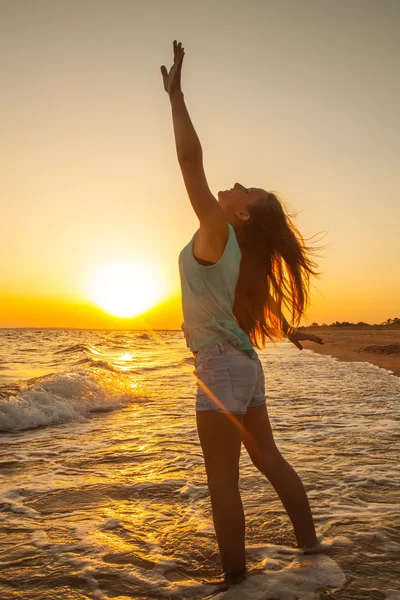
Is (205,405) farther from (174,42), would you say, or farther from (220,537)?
(174,42)

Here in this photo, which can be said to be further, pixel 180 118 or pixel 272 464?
pixel 272 464

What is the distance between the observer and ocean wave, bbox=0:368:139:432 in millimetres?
8148

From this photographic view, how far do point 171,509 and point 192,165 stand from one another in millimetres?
2882

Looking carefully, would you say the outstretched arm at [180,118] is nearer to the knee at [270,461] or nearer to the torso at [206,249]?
the torso at [206,249]

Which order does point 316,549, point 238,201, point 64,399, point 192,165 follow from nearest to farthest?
point 192,165 < point 238,201 < point 316,549 < point 64,399

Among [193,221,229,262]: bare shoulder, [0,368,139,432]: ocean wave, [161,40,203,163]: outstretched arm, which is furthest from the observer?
[0,368,139,432]: ocean wave

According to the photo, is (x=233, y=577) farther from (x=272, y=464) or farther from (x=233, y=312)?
(x=233, y=312)

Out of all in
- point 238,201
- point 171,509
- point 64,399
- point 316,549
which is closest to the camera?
point 238,201

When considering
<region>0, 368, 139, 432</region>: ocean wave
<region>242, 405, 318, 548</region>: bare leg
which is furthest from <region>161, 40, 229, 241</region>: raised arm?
<region>0, 368, 139, 432</region>: ocean wave

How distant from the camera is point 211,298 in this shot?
2832mm

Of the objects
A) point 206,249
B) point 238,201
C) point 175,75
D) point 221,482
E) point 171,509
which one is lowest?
point 171,509

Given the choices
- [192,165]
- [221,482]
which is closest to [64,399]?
[221,482]

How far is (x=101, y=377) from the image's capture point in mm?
13078

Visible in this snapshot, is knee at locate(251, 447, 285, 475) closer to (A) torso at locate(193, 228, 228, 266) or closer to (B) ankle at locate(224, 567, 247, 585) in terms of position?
(B) ankle at locate(224, 567, 247, 585)
